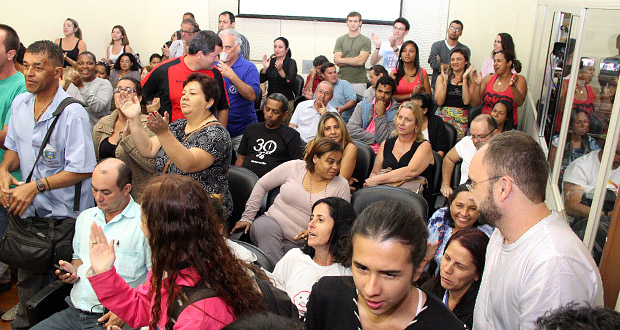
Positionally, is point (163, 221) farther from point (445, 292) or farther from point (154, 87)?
point (154, 87)

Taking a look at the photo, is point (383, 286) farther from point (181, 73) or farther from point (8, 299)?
point (8, 299)

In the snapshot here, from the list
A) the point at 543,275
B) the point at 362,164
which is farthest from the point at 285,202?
the point at 543,275

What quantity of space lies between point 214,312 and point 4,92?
7.62 ft

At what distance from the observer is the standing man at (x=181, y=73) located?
3.48 meters

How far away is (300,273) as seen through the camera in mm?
2264

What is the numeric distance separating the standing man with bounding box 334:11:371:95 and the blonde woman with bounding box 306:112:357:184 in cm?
302

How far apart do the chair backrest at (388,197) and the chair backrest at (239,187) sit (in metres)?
0.67

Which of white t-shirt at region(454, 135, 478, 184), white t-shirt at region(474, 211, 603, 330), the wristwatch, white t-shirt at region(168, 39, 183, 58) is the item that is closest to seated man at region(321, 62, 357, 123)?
white t-shirt at region(454, 135, 478, 184)

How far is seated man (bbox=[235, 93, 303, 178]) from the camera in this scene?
3.89 meters

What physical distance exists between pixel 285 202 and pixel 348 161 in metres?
0.74

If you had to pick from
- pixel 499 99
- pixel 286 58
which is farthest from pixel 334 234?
pixel 286 58

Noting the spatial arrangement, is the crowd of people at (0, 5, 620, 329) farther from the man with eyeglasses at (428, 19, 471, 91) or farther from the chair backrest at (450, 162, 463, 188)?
the man with eyeglasses at (428, 19, 471, 91)

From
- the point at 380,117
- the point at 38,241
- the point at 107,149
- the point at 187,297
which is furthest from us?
the point at 380,117

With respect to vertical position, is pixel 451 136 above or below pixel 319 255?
above
